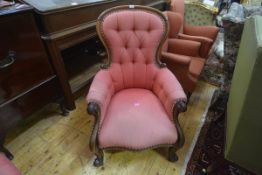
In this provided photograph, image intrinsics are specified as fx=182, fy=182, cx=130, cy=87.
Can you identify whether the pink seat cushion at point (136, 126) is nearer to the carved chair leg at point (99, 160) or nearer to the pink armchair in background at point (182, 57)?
the carved chair leg at point (99, 160)

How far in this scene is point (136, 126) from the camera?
1.22 metres

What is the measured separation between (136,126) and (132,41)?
679 millimetres

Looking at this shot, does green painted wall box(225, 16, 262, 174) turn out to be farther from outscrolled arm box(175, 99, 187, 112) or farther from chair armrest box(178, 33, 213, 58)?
chair armrest box(178, 33, 213, 58)

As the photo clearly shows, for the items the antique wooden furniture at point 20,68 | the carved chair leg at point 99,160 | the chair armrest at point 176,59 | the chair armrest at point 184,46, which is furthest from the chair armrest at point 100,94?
the chair armrest at point 184,46

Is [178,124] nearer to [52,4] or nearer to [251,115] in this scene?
[251,115]

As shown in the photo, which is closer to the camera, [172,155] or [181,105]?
[181,105]

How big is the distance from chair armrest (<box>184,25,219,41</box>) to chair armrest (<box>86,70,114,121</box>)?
5.18ft

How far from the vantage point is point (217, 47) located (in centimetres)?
247

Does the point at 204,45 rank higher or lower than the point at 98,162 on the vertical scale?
higher

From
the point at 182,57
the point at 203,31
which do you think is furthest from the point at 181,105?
the point at 203,31

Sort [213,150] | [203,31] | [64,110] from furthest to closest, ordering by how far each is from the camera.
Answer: [203,31] → [64,110] → [213,150]

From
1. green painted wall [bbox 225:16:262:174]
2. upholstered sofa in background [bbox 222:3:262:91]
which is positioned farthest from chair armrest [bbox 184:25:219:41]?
green painted wall [bbox 225:16:262:174]

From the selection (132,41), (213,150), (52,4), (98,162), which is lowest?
(213,150)

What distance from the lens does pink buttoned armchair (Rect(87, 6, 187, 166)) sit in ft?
3.93
